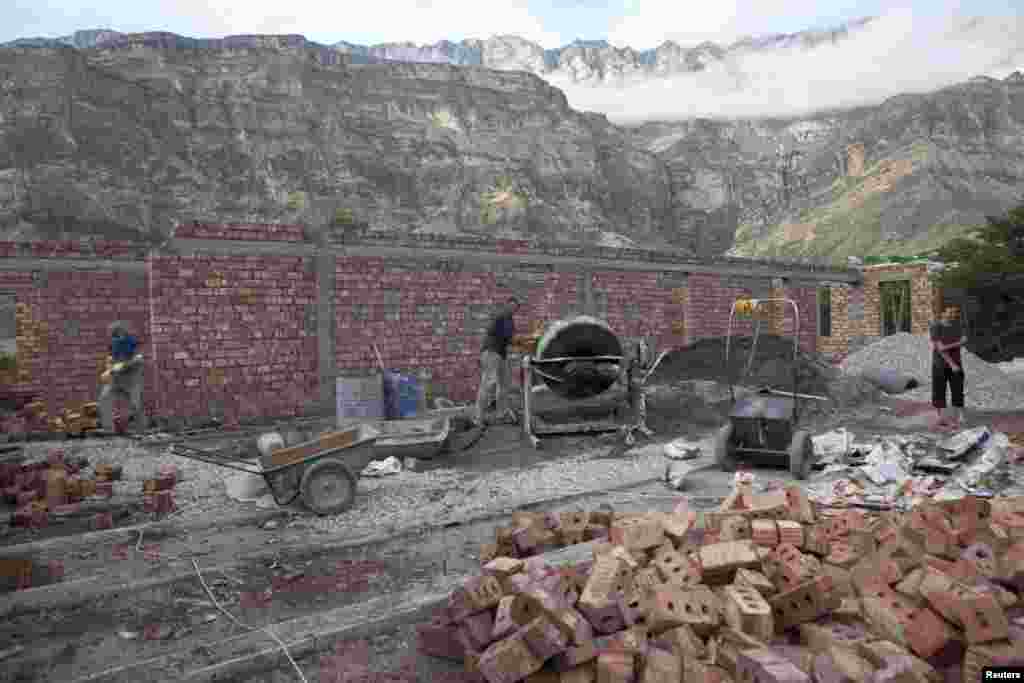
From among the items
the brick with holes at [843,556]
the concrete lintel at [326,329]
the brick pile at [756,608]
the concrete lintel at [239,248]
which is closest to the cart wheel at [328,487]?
the brick pile at [756,608]

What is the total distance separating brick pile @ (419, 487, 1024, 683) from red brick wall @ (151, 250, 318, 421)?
6686 millimetres

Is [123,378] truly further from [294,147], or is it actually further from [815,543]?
[294,147]

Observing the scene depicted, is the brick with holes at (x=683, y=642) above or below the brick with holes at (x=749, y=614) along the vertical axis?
below

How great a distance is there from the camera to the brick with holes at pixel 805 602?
9.75 feet

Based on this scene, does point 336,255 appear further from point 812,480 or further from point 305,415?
point 812,480

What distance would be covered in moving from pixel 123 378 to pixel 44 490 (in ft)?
12.5

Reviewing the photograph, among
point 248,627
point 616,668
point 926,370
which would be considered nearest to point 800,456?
point 616,668

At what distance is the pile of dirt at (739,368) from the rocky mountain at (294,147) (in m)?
38.5

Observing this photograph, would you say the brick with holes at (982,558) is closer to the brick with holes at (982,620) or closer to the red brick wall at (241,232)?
the brick with holes at (982,620)

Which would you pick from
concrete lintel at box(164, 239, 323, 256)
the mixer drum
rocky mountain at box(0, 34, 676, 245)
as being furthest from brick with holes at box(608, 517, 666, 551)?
rocky mountain at box(0, 34, 676, 245)

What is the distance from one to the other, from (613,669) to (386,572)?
2.07m

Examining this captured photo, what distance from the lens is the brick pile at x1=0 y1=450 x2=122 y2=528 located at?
5480 mm

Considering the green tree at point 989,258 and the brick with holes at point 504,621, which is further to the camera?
the green tree at point 989,258

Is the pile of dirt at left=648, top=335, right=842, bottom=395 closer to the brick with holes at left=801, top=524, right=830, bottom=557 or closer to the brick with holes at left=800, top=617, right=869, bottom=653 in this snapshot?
the brick with holes at left=801, top=524, right=830, bottom=557
